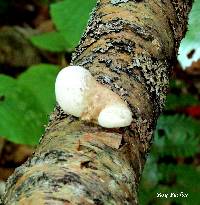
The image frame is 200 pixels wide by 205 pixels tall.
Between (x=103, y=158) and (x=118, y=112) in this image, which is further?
(x=118, y=112)

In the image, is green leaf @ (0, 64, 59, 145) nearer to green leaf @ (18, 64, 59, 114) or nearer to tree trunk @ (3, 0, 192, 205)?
green leaf @ (18, 64, 59, 114)

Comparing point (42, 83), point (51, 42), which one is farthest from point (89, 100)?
point (51, 42)

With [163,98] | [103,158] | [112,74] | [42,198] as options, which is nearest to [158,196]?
[163,98]

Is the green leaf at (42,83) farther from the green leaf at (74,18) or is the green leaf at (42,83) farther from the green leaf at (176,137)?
the green leaf at (176,137)

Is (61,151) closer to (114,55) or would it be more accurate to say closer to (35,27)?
(114,55)

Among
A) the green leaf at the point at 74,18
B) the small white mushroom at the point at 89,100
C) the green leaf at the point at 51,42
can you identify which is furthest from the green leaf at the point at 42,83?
the small white mushroom at the point at 89,100

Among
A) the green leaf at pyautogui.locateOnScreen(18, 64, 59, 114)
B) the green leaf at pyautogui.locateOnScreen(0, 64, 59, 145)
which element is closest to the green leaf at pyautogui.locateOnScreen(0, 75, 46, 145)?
the green leaf at pyautogui.locateOnScreen(0, 64, 59, 145)
